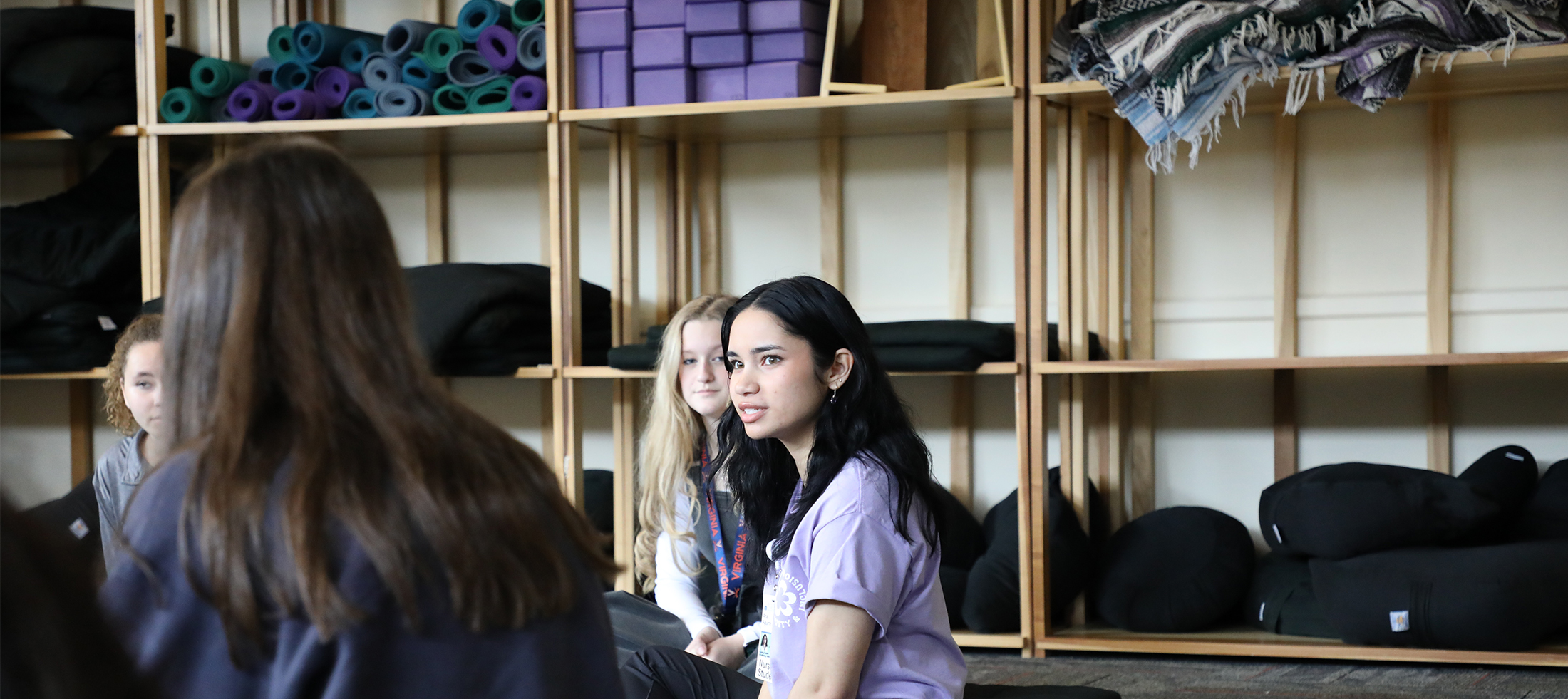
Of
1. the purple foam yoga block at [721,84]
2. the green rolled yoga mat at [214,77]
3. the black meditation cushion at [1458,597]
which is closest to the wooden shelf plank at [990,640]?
the black meditation cushion at [1458,597]

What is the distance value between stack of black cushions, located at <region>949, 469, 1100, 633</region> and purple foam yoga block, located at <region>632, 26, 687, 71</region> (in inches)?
54.9

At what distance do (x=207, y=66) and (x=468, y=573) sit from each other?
3121 millimetres

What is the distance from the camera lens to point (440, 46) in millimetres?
3516

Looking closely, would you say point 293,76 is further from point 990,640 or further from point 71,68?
point 990,640

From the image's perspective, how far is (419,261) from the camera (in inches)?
166

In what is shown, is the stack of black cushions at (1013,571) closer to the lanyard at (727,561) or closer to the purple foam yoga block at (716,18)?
the lanyard at (727,561)

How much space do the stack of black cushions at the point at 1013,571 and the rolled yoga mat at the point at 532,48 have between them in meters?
1.63

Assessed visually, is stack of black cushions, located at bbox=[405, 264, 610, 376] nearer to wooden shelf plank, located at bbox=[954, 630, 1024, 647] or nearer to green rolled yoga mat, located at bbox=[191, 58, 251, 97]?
green rolled yoga mat, located at bbox=[191, 58, 251, 97]

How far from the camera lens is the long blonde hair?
9.08 ft

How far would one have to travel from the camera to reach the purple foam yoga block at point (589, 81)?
3.44 metres

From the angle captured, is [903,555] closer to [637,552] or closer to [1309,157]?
[637,552]

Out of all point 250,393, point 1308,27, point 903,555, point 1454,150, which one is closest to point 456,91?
point 1308,27

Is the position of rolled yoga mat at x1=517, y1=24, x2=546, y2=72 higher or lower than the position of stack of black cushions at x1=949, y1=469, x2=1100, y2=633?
higher

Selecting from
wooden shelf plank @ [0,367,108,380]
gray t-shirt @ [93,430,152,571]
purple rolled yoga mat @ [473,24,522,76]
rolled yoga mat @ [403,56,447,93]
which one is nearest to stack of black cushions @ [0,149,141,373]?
wooden shelf plank @ [0,367,108,380]
